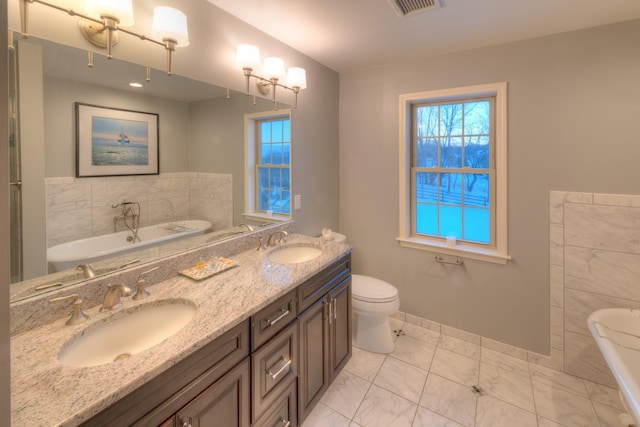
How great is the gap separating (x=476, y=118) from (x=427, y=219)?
0.94m

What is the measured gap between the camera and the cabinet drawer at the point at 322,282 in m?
1.62

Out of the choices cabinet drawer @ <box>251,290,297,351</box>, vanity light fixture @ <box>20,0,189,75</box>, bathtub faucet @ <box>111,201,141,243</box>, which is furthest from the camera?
bathtub faucet @ <box>111,201,141,243</box>

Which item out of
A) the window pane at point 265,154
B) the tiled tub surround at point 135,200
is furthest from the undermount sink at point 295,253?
the window pane at point 265,154

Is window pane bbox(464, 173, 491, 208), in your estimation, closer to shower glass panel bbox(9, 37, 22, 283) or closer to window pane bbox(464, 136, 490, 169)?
window pane bbox(464, 136, 490, 169)

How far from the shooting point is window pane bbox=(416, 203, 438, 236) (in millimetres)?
2748

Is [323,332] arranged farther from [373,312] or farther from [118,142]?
[118,142]

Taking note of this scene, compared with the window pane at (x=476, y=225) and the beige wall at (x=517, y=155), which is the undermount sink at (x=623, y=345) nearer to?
the beige wall at (x=517, y=155)

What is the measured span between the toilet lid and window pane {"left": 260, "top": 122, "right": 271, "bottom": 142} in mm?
1350

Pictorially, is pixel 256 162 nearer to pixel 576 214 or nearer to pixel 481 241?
pixel 481 241

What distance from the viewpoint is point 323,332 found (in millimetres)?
1835

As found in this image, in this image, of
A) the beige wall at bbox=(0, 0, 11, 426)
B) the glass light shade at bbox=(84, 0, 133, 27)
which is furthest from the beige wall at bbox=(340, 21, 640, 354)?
the beige wall at bbox=(0, 0, 11, 426)

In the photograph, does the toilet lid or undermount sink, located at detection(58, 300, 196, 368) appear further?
the toilet lid

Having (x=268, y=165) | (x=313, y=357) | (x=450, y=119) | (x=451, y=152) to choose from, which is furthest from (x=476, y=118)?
(x=313, y=357)

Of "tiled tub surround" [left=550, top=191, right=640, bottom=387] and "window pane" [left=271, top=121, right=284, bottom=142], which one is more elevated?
"window pane" [left=271, top=121, right=284, bottom=142]
